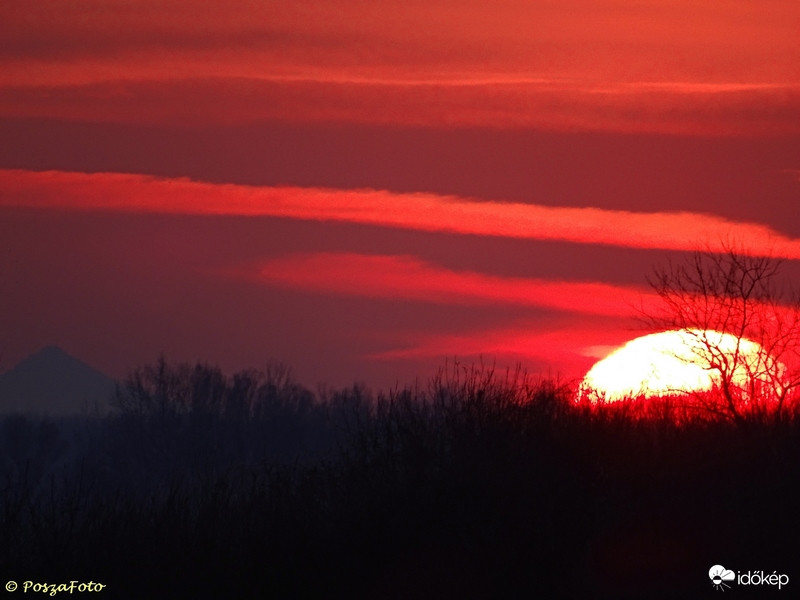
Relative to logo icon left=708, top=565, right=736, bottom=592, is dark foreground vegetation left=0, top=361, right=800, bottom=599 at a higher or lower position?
higher

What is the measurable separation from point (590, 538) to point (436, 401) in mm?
4926

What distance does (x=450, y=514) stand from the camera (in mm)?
17719

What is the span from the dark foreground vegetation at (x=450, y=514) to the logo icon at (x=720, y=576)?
0.55 ft

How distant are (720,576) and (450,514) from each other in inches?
149

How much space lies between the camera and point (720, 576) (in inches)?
628

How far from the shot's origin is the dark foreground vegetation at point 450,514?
1625cm

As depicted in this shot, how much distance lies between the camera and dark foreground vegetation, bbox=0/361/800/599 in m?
16.2

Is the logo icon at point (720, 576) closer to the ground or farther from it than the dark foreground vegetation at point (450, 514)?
closer to the ground

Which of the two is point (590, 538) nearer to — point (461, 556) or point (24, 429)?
point (461, 556)

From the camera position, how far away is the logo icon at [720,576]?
15.7 m

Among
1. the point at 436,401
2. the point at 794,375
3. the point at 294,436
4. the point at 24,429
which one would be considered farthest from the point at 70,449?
the point at 436,401

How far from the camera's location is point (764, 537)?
17031mm

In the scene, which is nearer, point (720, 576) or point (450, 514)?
point (720, 576)

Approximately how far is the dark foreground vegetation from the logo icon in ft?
0.55
